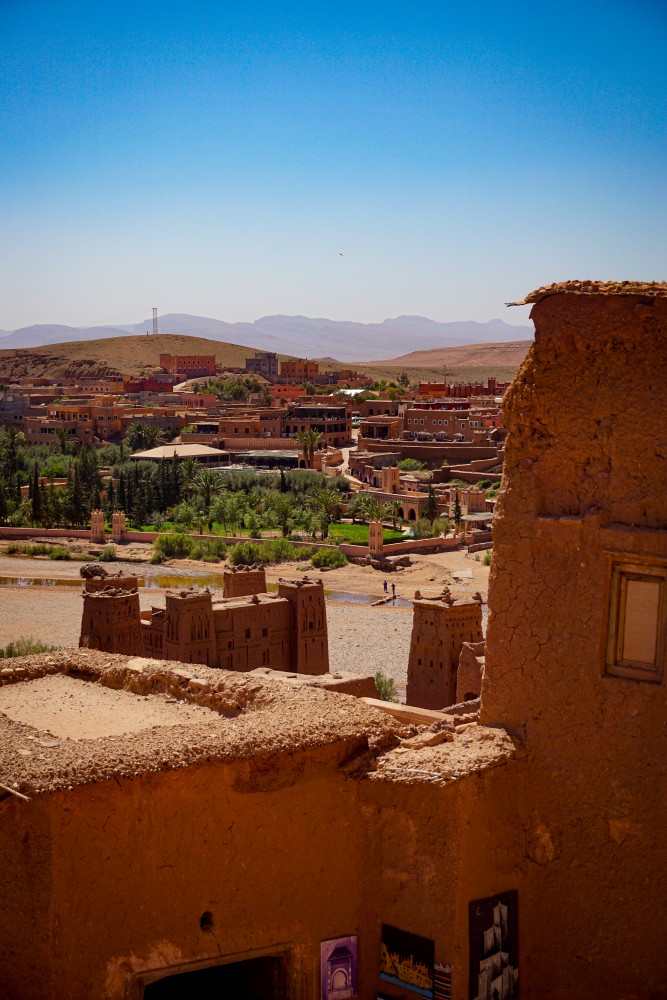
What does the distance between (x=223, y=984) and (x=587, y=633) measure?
3527 mm

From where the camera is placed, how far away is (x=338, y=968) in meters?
6.71

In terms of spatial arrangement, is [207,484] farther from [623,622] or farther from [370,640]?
[623,622]

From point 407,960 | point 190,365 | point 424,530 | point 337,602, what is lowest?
point 337,602

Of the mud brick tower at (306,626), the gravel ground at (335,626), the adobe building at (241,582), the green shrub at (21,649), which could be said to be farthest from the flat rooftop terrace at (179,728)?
the gravel ground at (335,626)

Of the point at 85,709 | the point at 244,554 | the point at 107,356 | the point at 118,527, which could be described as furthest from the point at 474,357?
the point at 85,709

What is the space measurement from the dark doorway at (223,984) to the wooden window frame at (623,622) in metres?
2.75

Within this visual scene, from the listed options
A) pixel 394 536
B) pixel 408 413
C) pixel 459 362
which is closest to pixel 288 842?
pixel 394 536

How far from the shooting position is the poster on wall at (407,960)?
21.2 ft

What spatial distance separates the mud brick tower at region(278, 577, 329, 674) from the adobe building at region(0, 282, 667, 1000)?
10983 mm

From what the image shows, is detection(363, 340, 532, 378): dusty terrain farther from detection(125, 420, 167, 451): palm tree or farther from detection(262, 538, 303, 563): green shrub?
detection(262, 538, 303, 563): green shrub

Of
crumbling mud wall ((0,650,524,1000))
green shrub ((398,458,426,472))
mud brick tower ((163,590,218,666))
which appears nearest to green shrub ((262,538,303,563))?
green shrub ((398,458,426,472))

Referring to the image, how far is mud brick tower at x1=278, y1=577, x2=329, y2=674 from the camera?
706 inches

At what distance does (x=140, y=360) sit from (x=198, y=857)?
11583 centimetres

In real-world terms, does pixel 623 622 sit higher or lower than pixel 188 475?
higher
